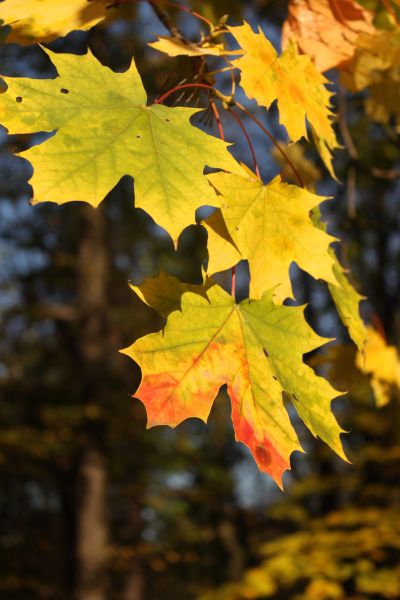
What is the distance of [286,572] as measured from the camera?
423 cm

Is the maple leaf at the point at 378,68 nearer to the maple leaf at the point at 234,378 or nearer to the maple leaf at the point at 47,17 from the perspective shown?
the maple leaf at the point at 47,17

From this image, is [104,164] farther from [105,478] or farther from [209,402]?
[105,478]

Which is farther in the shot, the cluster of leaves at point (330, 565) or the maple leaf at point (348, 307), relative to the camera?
the cluster of leaves at point (330, 565)

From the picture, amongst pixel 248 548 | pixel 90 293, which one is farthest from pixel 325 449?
pixel 248 548

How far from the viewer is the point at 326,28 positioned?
1.11m

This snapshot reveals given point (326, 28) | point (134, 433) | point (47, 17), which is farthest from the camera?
point (134, 433)

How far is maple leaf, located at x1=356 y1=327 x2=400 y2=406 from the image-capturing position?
5.21ft

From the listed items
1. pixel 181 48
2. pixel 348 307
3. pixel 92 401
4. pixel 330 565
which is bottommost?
pixel 92 401

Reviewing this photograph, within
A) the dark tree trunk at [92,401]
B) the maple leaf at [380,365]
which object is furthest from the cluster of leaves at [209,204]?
the dark tree trunk at [92,401]

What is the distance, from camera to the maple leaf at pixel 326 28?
3.62ft

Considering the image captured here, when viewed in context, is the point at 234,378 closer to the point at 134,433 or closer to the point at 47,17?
the point at 47,17

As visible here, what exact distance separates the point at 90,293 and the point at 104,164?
585 centimetres

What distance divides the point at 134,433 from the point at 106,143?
7135 millimetres

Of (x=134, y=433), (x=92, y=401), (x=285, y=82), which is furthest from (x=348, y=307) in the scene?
(x=134, y=433)
